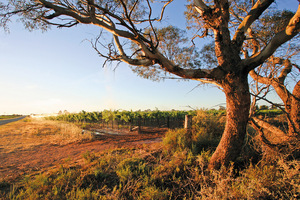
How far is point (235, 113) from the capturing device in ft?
9.99

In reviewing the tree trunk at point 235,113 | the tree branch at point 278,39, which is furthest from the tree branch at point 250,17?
the tree trunk at point 235,113

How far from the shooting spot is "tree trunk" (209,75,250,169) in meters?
3.01

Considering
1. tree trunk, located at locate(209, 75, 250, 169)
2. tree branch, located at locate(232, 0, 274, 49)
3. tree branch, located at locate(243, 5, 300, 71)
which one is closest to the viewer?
tree branch, located at locate(243, 5, 300, 71)

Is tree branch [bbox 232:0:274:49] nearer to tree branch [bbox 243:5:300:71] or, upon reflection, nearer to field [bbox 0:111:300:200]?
tree branch [bbox 243:5:300:71]

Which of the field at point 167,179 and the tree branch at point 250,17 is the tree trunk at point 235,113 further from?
the tree branch at point 250,17

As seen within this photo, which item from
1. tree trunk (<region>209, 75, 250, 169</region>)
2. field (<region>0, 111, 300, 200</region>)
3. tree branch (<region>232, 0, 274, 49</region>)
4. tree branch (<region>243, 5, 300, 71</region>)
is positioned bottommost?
field (<region>0, 111, 300, 200</region>)

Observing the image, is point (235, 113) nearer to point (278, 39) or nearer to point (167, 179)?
point (278, 39)

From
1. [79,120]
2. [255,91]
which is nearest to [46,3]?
[255,91]

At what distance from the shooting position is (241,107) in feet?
9.87

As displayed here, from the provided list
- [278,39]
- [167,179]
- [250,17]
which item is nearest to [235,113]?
[278,39]

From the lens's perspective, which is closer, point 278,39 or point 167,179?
point 278,39

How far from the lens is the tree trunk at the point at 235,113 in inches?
118

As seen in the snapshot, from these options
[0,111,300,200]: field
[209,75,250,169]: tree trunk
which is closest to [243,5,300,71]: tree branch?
[209,75,250,169]: tree trunk

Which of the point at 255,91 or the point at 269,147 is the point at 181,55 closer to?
the point at 255,91
